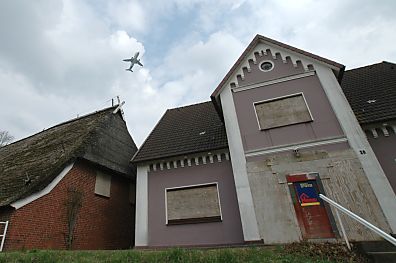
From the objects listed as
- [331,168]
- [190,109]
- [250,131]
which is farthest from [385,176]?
[190,109]

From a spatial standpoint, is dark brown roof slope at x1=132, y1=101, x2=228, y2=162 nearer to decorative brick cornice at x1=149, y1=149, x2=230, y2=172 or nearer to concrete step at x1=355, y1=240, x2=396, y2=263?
decorative brick cornice at x1=149, y1=149, x2=230, y2=172

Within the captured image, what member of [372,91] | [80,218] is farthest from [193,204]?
[372,91]

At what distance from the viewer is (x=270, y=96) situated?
1059 centimetres

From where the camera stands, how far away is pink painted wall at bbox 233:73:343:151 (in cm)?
934

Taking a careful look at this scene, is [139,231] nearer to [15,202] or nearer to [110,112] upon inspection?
[15,202]

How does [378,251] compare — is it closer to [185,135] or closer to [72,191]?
[185,135]

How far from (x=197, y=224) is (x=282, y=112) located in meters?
6.00

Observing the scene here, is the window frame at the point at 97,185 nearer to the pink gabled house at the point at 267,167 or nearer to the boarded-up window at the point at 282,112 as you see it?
the pink gabled house at the point at 267,167

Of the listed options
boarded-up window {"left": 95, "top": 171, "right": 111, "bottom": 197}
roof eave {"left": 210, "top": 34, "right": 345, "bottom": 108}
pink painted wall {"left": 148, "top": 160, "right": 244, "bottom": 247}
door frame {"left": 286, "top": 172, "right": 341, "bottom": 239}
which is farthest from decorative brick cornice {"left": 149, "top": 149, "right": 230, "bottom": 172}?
boarded-up window {"left": 95, "top": 171, "right": 111, "bottom": 197}

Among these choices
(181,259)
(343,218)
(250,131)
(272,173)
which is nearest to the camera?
(181,259)

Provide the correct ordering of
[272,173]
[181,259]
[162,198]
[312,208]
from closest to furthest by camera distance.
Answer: [181,259], [312,208], [272,173], [162,198]

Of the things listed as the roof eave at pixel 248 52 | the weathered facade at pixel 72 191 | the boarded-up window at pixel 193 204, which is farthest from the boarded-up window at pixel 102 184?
the roof eave at pixel 248 52

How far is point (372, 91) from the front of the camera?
1159cm

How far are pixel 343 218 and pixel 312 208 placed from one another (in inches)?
37.1
